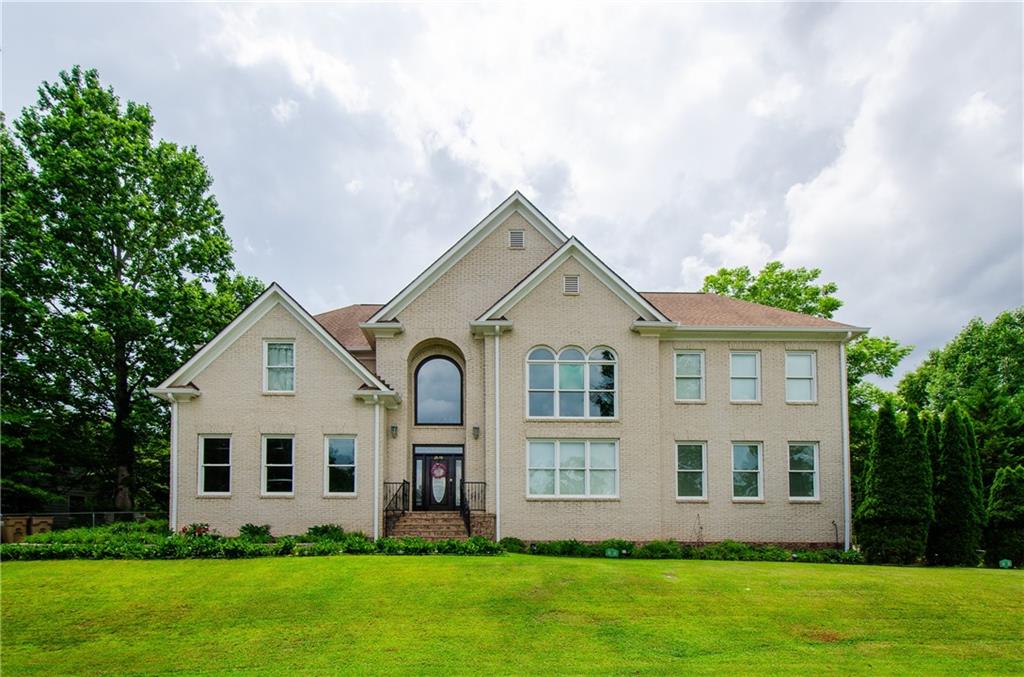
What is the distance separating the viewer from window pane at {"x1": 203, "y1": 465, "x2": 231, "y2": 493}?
2070 cm

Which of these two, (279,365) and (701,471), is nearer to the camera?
(279,365)

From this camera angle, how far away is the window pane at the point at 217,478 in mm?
20703

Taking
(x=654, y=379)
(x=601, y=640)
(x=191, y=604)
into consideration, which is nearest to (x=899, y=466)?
(x=654, y=379)

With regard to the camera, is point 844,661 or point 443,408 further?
point 443,408

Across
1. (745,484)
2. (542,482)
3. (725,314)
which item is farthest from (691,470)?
(725,314)

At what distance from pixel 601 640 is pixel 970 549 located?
1269cm

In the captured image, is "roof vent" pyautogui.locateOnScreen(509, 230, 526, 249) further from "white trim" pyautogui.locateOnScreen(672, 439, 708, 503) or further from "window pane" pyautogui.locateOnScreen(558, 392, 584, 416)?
"white trim" pyautogui.locateOnScreen(672, 439, 708, 503)

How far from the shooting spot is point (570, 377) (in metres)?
21.5

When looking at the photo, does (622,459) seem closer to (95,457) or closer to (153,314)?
(153,314)

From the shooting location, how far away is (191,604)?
12.8 meters

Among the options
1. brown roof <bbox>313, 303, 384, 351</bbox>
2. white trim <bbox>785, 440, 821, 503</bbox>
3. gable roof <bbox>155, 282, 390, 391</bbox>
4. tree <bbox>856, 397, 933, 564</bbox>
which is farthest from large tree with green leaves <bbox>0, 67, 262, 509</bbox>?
tree <bbox>856, 397, 933, 564</bbox>

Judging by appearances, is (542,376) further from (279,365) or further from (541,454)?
(279,365)

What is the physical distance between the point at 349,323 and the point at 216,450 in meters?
6.81

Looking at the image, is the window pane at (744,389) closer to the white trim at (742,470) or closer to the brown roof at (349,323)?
the white trim at (742,470)
